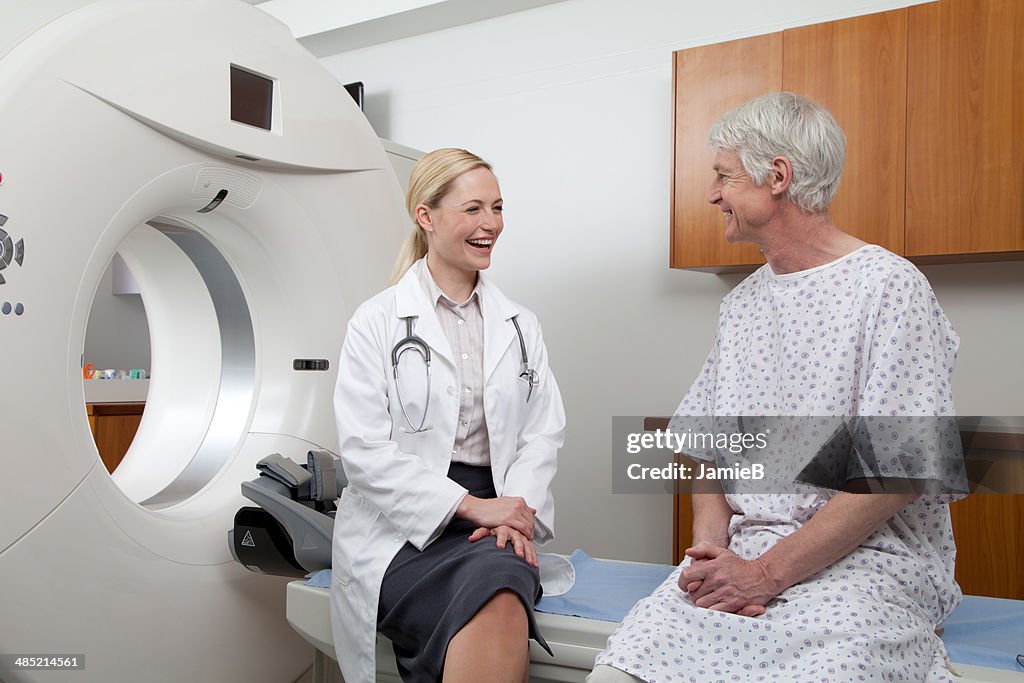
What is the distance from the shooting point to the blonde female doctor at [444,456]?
1526 millimetres

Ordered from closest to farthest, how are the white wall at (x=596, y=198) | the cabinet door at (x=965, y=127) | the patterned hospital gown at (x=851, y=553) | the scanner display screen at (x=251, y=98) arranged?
the patterned hospital gown at (x=851, y=553) → the scanner display screen at (x=251, y=98) → the cabinet door at (x=965, y=127) → the white wall at (x=596, y=198)

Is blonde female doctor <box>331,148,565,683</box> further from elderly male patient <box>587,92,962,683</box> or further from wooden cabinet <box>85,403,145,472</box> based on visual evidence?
wooden cabinet <box>85,403,145,472</box>

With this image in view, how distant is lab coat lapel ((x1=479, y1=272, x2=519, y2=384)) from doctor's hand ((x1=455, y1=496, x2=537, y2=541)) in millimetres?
262

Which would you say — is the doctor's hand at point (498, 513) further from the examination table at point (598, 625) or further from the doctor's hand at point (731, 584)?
the doctor's hand at point (731, 584)

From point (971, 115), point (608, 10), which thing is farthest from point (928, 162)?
point (608, 10)

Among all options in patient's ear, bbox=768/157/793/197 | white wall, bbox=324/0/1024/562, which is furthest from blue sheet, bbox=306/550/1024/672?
white wall, bbox=324/0/1024/562

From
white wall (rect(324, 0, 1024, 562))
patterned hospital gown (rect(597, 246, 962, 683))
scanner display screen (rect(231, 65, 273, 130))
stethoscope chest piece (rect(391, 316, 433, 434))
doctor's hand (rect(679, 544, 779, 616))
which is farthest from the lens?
white wall (rect(324, 0, 1024, 562))

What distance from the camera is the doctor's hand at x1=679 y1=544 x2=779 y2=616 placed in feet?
4.55

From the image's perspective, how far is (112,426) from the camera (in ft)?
11.3

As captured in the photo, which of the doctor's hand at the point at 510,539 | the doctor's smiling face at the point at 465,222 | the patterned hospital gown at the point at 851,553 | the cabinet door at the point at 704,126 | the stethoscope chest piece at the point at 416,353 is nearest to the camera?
the patterned hospital gown at the point at 851,553

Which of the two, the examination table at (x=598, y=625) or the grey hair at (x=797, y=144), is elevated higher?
the grey hair at (x=797, y=144)

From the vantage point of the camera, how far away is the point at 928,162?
7.96 ft

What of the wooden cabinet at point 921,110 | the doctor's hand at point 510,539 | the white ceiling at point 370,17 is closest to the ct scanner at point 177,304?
the doctor's hand at point 510,539

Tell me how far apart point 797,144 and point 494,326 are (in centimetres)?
71
